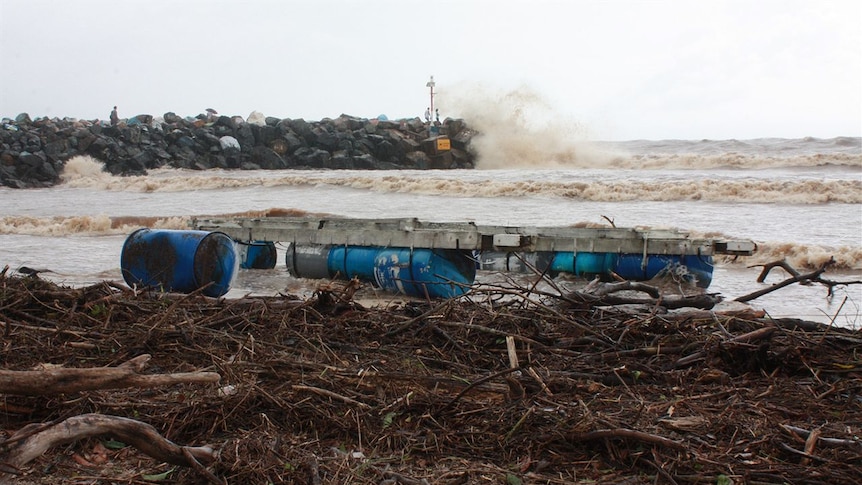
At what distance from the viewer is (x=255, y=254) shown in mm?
10352

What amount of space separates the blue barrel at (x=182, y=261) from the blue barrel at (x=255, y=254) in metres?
2.64

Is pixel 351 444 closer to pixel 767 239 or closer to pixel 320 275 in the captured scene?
pixel 320 275

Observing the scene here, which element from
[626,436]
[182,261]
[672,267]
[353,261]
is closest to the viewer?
[626,436]

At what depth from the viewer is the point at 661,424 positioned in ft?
10.0

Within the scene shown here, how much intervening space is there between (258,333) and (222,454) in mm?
1747

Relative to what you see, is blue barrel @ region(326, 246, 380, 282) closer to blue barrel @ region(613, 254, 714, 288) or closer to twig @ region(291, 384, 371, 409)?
A: blue barrel @ region(613, 254, 714, 288)

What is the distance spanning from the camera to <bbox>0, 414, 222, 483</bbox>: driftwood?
2.31 m

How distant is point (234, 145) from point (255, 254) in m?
25.3

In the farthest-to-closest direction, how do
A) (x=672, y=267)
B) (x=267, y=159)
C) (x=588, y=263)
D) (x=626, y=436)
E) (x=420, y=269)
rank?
(x=267, y=159), (x=588, y=263), (x=672, y=267), (x=420, y=269), (x=626, y=436)

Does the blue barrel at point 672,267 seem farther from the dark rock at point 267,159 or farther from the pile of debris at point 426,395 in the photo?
the dark rock at point 267,159

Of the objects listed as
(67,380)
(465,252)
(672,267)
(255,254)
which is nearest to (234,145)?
(255,254)

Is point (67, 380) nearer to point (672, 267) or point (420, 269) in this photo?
point (420, 269)

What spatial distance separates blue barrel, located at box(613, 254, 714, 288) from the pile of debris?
3943 mm

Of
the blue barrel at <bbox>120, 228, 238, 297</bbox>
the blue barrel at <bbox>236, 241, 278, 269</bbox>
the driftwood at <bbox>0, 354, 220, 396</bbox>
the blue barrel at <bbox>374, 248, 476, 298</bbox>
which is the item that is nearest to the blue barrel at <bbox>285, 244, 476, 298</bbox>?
the blue barrel at <bbox>374, 248, 476, 298</bbox>
